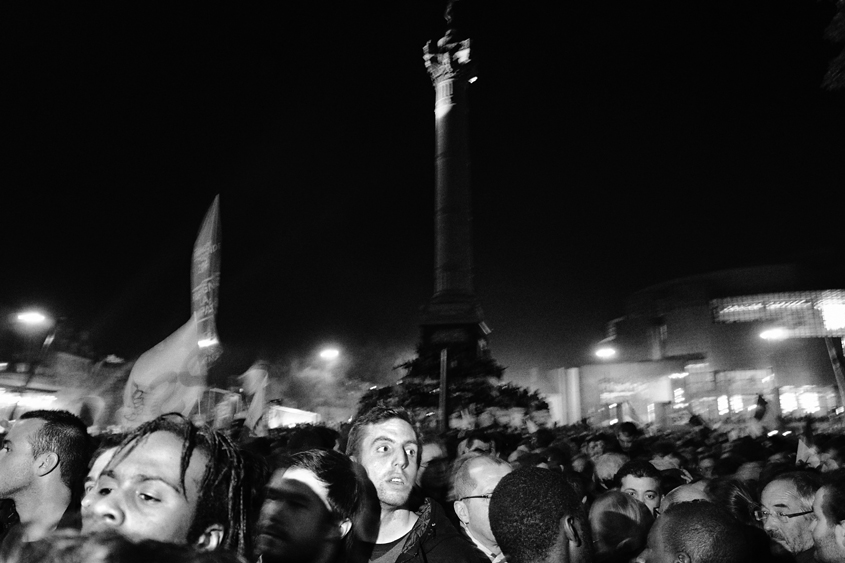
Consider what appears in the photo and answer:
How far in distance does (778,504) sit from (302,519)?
123 inches

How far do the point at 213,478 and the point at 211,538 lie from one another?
0.62 ft

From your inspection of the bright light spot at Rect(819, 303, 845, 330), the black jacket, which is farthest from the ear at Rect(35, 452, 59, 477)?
the bright light spot at Rect(819, 303, 845, 330)

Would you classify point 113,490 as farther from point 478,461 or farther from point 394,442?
point 478,461

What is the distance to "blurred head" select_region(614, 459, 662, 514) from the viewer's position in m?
5.25

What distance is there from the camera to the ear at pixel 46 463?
3.46 m

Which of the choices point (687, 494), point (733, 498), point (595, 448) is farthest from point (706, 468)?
point (733, 498)

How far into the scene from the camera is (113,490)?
208 centimetres

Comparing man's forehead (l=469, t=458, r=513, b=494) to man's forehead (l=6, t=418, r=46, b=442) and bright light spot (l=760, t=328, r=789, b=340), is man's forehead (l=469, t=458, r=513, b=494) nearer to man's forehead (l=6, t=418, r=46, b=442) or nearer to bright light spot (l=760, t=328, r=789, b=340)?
man's forehead (l=6, t=418, r=46, b=442)

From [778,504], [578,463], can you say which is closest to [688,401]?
[578,463]

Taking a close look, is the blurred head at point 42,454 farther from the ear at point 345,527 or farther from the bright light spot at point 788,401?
the bright light spot at point 788,401

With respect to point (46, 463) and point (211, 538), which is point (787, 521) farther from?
point (46, 463)

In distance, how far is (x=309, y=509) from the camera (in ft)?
9.82

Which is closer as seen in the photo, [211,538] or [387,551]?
[211,538]

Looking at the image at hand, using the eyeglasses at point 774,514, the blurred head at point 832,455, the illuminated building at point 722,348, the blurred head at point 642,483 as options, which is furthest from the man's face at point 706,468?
the illuminated building at point 722,348
